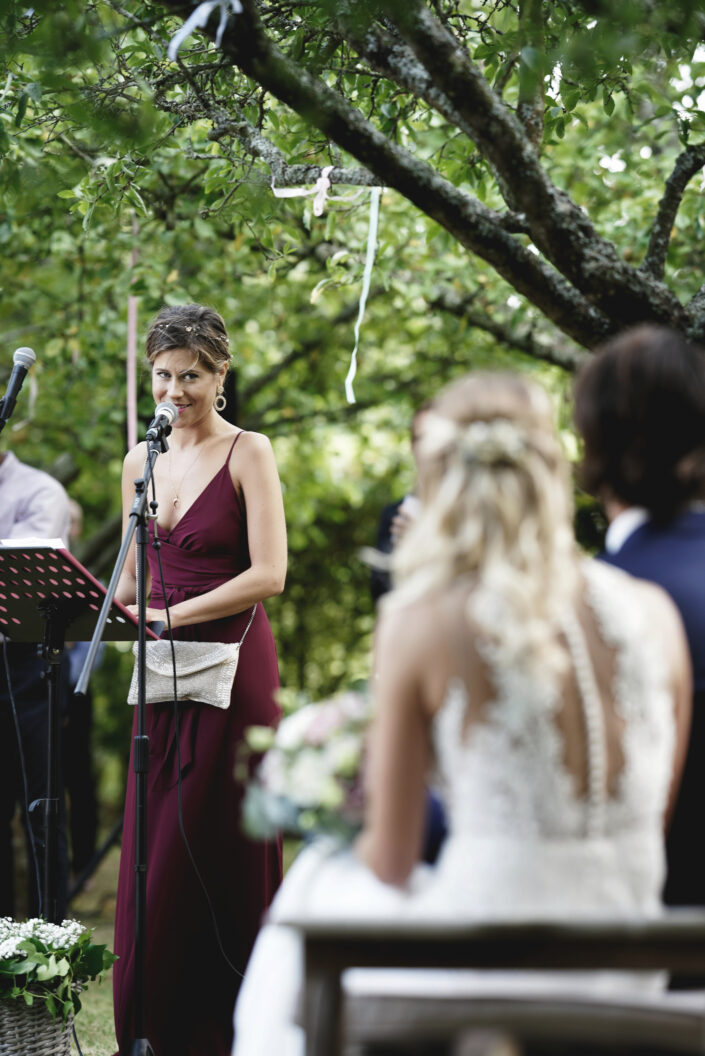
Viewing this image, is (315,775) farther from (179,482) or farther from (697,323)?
(697,323)

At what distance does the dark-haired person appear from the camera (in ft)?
7.09

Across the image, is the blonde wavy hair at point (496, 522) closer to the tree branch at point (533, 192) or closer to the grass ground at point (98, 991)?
the tree branch at point (533, 192)

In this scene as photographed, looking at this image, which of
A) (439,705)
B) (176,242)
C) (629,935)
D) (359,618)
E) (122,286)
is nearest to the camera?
(629,935)

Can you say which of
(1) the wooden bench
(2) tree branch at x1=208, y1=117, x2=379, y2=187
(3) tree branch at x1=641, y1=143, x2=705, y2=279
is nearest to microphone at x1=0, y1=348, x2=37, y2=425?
(2) tree branch at x1=208, y1=117, x2=379, y2=187

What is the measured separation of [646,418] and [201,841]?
2.24m

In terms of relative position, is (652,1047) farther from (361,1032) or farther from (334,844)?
(334,844)

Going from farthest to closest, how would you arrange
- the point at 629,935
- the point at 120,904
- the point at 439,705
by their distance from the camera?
1. the point at 120,904
2. the point at 439,705
3. the point at 629,935

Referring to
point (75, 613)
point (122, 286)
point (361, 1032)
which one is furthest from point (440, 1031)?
point (122, 286)

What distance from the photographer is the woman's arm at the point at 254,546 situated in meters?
3.68

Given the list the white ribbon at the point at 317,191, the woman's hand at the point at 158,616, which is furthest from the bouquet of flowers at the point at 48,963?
the white ribbon at the point at 317,191

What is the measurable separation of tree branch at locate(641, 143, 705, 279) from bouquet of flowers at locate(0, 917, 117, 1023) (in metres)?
2.82

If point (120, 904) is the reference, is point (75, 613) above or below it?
above

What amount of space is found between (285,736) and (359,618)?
983 cm

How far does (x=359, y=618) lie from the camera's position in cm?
1188
